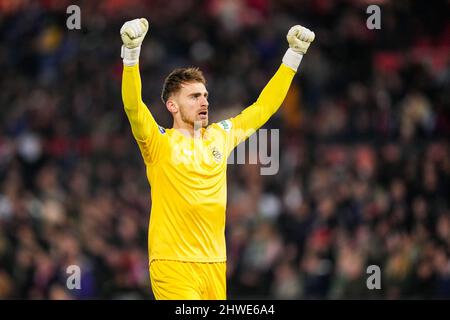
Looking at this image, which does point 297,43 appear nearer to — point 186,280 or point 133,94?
point 133,94

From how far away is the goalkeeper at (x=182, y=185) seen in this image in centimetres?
834

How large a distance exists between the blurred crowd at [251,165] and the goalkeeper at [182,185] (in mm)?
5321

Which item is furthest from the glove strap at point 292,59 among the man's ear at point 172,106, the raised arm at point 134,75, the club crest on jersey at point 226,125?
the raised arm at point 134,75

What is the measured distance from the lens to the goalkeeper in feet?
27.3

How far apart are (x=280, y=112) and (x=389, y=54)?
6.75ft

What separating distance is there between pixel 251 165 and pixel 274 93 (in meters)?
7.26

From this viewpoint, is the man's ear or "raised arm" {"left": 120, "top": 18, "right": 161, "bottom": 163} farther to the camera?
the man's ear

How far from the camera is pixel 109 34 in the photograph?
1992cm

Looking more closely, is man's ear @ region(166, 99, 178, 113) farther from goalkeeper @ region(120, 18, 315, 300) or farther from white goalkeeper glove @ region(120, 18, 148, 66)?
white goalkeeper glove @ region(120, 18, 148, 66)

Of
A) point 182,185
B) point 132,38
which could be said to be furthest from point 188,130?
point 132,38

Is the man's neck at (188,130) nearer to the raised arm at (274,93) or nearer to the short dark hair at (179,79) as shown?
the short dark hair at (179,79)

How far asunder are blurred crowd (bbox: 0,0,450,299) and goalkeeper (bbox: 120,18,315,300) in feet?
17.5

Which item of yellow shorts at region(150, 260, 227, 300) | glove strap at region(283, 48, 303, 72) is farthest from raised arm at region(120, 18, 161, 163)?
glove strap at region(283, 48, 303, 72)
